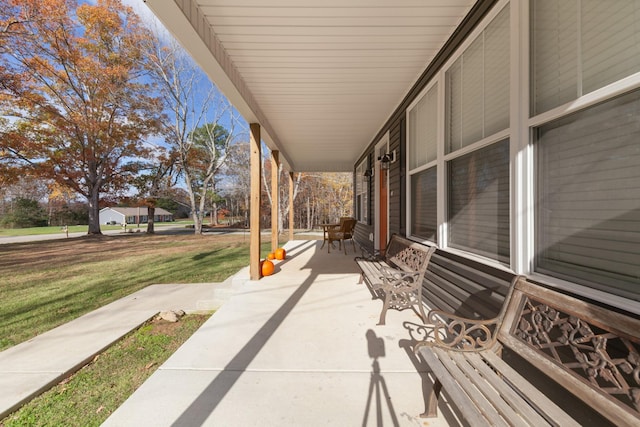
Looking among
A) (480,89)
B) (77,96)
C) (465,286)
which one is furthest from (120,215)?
(480,89)

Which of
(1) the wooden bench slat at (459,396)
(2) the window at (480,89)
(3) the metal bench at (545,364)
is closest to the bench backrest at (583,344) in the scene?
(3) the metal bench at (545,364)

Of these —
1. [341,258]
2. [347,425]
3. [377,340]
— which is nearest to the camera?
[347,425]

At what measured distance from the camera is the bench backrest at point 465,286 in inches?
71.9

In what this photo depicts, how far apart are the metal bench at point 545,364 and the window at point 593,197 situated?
23 cm

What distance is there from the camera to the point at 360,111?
15.0ft

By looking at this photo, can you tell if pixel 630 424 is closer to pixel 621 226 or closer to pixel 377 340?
pixel 621 226

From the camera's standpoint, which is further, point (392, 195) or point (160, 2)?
point (392, 195)

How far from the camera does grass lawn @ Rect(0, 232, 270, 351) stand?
3.54 metres

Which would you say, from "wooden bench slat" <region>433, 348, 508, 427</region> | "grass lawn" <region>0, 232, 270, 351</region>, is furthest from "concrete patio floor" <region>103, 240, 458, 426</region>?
"grass lawn" <region>0, 232, 270, 351</region>

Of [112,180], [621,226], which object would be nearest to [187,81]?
[112,180]

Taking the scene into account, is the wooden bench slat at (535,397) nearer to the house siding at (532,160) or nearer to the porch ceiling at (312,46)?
the house siding at (532,160)

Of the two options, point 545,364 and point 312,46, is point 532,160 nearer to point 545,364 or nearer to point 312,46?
point 545,364

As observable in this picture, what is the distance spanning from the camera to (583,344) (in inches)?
48.5

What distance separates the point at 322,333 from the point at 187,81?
1793 cm
